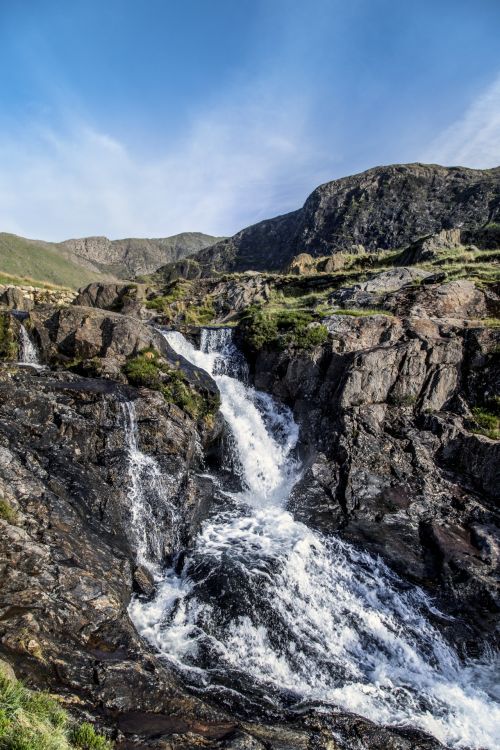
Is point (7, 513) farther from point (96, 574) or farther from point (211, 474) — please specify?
point (211, 474)

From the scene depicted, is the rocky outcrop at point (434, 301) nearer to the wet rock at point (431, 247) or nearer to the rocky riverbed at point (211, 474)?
the rocky riverbed at point (211, 474)

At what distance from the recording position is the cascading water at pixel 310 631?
1081 cm

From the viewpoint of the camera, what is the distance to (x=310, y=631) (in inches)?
510

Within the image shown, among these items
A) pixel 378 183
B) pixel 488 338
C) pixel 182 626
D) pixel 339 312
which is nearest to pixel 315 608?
pixel 182 626

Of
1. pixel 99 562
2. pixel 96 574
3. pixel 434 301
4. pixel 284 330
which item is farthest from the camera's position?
pixel 434 301

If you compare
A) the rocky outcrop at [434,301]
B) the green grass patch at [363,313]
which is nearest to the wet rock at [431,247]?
the rocky outcrop at [434,301]

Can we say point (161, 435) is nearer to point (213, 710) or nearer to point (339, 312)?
point (213, 710)

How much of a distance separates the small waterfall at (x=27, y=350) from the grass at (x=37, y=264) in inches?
4801

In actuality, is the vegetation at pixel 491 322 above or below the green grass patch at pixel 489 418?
above

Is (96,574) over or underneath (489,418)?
underneath

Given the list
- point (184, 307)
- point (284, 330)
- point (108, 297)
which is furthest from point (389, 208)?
point (284, 330)

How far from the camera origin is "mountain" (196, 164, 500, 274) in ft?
302

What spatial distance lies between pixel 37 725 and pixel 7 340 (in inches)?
813

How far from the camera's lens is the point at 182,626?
1224cm
